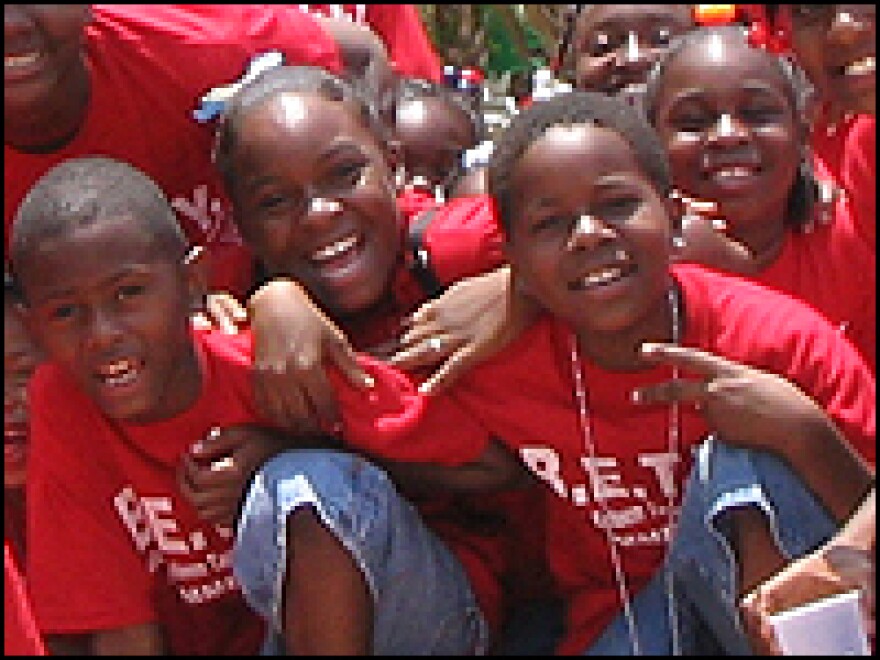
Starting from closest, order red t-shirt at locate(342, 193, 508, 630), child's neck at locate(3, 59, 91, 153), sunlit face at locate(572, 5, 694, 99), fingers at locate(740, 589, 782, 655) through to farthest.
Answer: fingers at locate(740, 589, 782, 655) < red t-shirt at locate(342, 193, 508, 630) < child's neck at locate(3, 59, 91, 153) < sunlit face at locate(572, 5, 694, 99)

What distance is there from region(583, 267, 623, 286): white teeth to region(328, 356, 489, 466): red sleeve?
243 millimetres

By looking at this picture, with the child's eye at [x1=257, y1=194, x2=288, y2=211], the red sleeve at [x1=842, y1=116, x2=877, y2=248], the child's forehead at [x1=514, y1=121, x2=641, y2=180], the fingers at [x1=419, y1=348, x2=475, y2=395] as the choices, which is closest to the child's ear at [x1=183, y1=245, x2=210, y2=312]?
the child's eye at [x1=257, y1=194, x2=288, y2=211]

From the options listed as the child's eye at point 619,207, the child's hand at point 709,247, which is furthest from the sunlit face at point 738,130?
the child's eye at point 619,207

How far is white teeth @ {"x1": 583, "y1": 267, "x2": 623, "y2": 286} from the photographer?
201 cm

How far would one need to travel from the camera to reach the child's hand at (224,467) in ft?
6.73

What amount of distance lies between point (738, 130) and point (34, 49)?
3.40ft

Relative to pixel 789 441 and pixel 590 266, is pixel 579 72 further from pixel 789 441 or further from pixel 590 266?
pixel 789 441

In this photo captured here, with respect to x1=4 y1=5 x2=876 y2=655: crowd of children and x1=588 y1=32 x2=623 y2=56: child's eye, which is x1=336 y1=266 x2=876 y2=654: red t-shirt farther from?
x1=588 y1=32 x2=623 y2=56: child's eye

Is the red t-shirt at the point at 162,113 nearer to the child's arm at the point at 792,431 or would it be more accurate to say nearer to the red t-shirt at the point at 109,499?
the red t-shirt at the point at 109,499

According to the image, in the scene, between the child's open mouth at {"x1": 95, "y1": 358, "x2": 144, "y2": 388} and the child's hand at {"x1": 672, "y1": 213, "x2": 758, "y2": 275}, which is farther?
the child's hand at {"x1": 672, "y1": 213, "x2": 758, "y2": 275}

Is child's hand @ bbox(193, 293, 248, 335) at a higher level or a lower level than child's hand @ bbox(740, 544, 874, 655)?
higher

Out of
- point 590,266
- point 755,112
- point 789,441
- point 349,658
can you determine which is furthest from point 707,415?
point 755,112

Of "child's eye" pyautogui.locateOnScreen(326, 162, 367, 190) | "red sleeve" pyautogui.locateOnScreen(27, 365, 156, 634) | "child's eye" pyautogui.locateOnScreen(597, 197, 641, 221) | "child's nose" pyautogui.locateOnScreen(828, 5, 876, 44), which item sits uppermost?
"child's nose" pyautogui.locateOnScreen(828, 5, 876, 44)

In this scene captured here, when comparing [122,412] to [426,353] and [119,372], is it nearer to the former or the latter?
[119,372]
